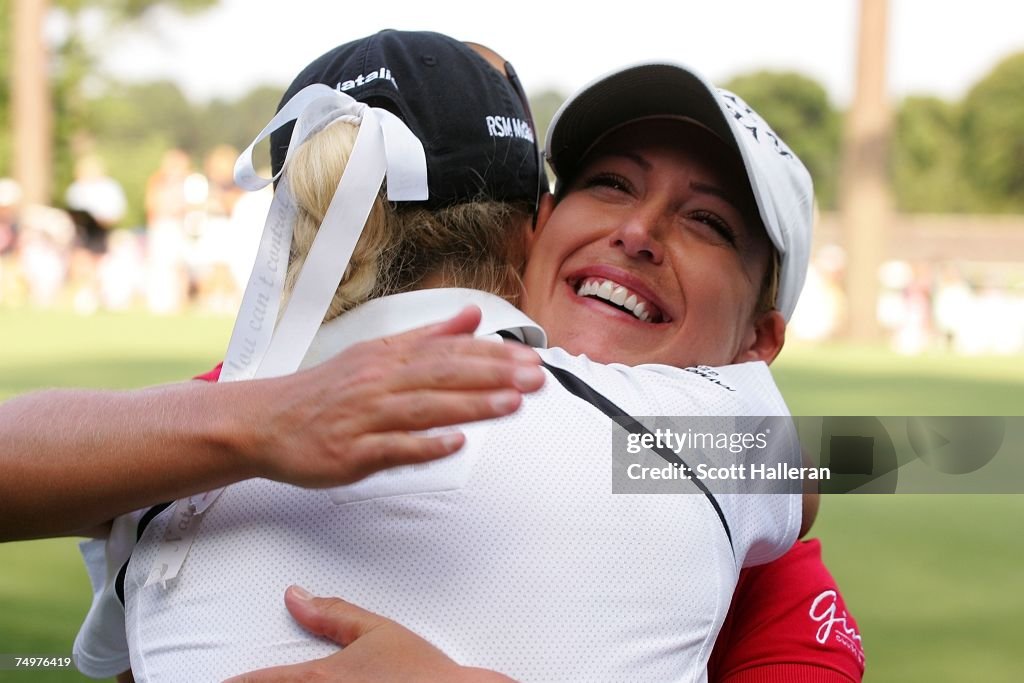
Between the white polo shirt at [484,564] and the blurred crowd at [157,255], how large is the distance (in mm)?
13712

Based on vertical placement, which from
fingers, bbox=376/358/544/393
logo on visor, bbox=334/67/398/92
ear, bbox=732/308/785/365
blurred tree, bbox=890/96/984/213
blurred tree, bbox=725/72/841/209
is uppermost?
A: logo on visor, bbox=334/67/398/92

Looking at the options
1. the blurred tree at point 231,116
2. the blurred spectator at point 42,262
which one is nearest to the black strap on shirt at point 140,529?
the blurred spectator at point 42,262

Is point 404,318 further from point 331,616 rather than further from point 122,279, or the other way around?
point 122,279

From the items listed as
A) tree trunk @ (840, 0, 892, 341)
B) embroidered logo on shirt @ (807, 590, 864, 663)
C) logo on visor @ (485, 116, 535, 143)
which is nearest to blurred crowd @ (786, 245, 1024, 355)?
tree trunk @ (840, 0, 892, 341)

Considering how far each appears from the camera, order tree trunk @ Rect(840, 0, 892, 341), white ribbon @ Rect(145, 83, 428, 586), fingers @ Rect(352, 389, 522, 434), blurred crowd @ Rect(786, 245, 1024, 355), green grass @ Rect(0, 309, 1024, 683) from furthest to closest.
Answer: blurred crowd @ Rect(786, 245, 1024, 355), tree trunk @ Rect(840, 0, 892, 341), green grass @ Rect(0, 309, 1024, 683), white ribbon @ Rect(145, 83, 428, 586), fingers @ Rect(352, 389, 522, 434)

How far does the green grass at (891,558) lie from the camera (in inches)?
129

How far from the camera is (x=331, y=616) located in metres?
1.38

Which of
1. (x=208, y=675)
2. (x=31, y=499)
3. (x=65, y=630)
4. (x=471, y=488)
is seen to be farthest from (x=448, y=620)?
(x=65, y=630)

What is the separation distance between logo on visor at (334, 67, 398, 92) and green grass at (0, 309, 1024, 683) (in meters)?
1.60

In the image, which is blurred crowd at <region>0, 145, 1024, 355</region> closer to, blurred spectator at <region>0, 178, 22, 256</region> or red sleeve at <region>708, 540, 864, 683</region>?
blurred spectator at <region>0, 178, 22, 256</region>

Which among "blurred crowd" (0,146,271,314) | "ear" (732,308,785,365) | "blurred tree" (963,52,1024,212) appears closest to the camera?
"ear" (732,308,785,365)

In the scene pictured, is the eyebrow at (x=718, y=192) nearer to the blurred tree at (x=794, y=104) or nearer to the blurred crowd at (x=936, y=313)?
the blurred crowd at (x=936, y=313)

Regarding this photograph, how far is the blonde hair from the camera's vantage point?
5.17 ft

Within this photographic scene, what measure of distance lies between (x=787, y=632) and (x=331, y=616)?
790mm
